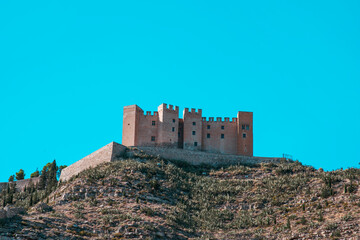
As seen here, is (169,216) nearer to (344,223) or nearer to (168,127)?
(344,223)

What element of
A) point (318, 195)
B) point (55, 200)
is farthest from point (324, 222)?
point (55, 200)

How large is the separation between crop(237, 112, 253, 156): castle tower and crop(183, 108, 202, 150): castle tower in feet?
13.8

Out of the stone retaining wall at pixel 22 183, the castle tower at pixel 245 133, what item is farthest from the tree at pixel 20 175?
the castle tower at pixel 245 133

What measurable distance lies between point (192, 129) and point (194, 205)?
16168 millimetres

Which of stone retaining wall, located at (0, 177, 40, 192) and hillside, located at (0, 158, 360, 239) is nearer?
hillside, located at (0, 158, 360, 239)

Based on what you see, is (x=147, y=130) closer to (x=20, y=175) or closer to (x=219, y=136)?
(x=219, y=136)

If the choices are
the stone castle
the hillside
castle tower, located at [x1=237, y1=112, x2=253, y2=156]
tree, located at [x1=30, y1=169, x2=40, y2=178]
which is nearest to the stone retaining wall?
the stone castle

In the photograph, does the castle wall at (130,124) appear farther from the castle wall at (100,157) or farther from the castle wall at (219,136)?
the castle wall at (219,136)

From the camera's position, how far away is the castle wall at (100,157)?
52812 mm

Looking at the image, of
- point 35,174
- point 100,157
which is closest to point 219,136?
point 100,157

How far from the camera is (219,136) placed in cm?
6100

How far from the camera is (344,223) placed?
3538cm

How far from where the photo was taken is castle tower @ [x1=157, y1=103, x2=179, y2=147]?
192 feet

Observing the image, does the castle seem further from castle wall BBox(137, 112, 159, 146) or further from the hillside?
the hillside
